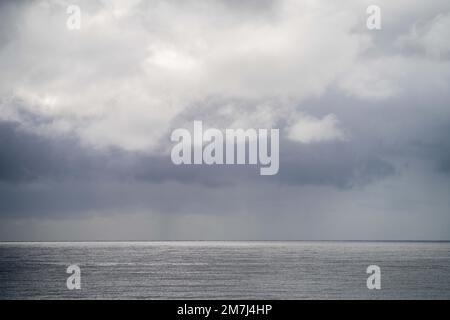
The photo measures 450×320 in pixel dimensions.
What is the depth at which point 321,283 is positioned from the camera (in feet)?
200

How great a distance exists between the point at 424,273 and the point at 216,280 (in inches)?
1205

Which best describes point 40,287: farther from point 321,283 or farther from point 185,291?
point 321,283

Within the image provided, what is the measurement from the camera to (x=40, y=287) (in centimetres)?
5697

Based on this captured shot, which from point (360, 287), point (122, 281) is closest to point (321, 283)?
point (360, 287)

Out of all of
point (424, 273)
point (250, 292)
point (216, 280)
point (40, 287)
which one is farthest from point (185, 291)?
point (424, 273)

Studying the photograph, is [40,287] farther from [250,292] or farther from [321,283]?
[321,283]

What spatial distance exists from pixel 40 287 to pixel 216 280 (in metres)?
21.8
